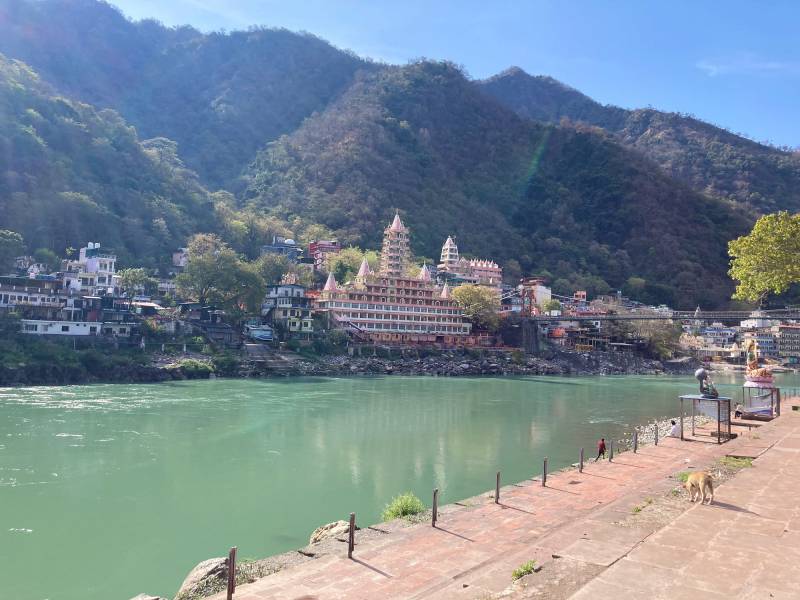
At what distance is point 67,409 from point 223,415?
731 cm

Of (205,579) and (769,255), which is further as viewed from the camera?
(769,255)

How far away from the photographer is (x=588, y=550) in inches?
297

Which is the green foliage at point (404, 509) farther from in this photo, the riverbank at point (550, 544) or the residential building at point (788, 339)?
the residential building at point (788, 339)

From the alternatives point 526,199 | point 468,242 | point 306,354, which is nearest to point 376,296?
point 306,354

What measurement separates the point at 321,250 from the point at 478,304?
2395 cm

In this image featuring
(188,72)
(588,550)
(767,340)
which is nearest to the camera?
(588,550)

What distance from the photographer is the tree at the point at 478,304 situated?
224ft

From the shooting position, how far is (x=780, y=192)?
475ft

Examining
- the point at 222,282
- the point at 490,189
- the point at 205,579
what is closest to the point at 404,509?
the point at 205,579

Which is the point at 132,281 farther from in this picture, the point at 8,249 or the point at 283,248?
the point at 283,248

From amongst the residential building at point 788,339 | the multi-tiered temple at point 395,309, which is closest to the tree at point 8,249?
the multi-tiered temple at point 395,309

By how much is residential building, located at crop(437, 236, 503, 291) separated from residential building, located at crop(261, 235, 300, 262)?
20.5 m

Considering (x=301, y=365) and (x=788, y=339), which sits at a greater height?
(x=788, y=339)

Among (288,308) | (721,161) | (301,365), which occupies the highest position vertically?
(721,161)
